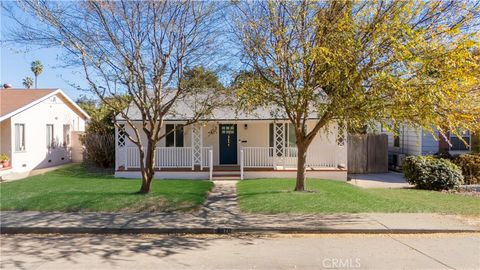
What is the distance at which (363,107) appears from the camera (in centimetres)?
959

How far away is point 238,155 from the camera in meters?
20.0

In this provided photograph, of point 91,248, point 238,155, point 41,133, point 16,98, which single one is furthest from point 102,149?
point 91,248

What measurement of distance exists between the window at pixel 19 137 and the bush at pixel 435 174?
1752 cm

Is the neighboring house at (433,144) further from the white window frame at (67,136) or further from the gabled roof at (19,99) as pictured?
the white window frame at (67,136)

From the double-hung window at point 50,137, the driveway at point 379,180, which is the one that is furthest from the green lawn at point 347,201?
the double-hung window at point 50,137

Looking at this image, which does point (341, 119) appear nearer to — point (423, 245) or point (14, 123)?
point (423, 245)

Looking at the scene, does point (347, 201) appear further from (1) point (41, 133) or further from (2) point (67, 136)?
(2) point (67, 136)

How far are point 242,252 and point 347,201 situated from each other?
516 cm

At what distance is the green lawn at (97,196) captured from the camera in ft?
34.5

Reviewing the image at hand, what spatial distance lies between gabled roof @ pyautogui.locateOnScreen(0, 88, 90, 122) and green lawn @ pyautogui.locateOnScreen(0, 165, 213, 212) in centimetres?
543

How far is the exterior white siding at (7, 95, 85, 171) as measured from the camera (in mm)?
20031

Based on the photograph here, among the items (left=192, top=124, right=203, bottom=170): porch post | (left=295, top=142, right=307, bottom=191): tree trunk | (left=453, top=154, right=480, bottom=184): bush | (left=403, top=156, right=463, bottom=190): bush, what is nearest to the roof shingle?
(left=192, top=124, right=203, bottom=170): porch post

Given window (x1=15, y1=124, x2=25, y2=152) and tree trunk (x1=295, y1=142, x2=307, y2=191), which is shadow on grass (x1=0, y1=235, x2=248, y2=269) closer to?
tree trunk (x1=295, y1=142, x2=307, y2=191)

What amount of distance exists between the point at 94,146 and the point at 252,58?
12.7 metres
